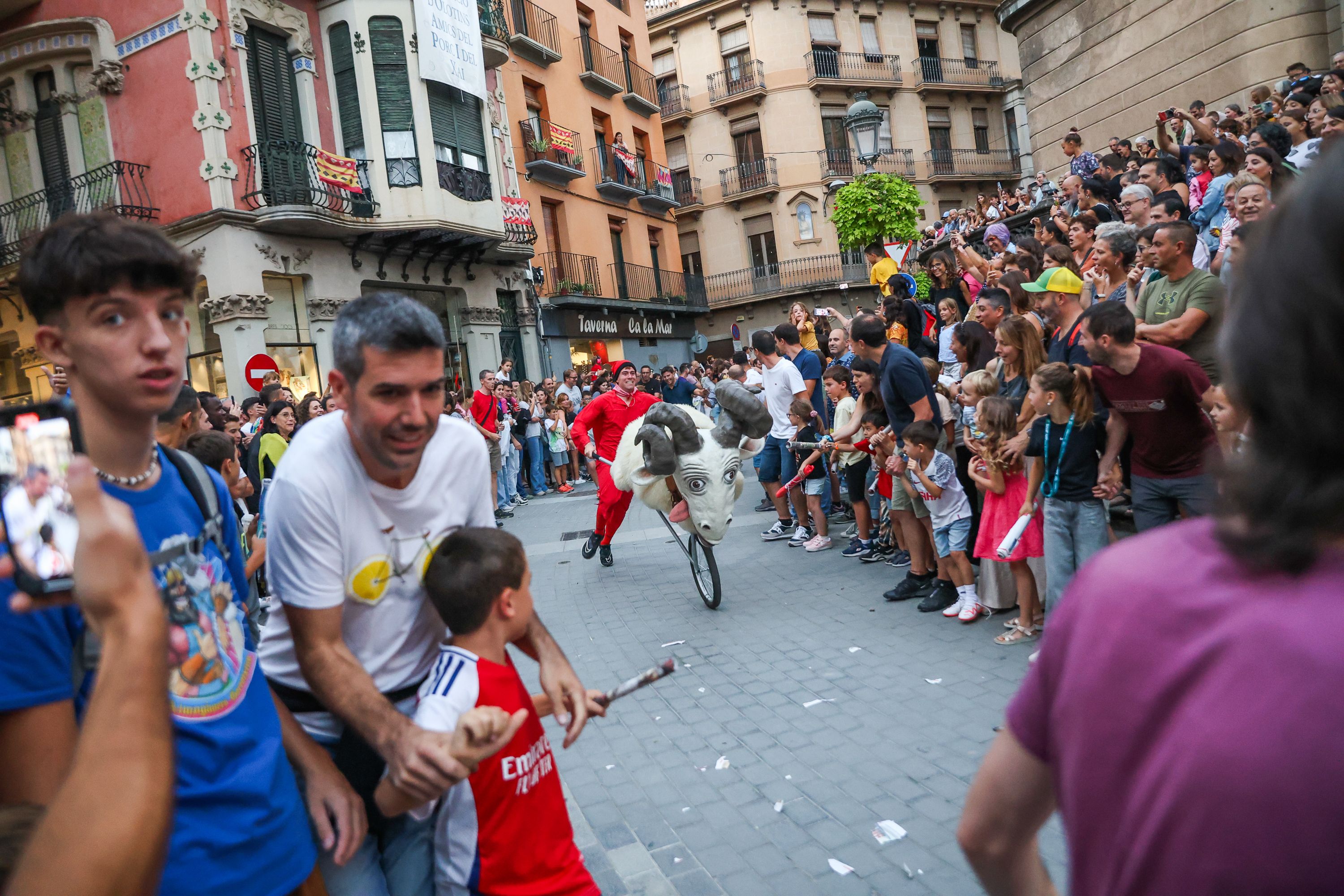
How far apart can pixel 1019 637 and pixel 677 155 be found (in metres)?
35.2

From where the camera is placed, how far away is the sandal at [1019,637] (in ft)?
19.1

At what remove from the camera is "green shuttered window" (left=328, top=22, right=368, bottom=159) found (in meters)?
18.8

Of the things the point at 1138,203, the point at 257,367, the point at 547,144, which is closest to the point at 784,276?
the point at 547,144

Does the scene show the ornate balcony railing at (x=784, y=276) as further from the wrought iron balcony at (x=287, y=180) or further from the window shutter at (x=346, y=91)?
the wrought iron balcony at (x=287, y=180)

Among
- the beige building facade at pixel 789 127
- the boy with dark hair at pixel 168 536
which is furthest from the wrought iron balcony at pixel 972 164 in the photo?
the boy with dark hair at pixel 168 536

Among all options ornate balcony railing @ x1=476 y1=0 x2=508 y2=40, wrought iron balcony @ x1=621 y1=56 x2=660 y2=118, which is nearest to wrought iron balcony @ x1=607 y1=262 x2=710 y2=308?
wrought iron balcony @ x1=621 y1=56 x2=660 y2=118

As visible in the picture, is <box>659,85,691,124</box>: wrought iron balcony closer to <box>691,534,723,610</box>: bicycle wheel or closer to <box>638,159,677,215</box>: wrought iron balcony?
<box>638,159,677,215</box>: wrought iron balcony

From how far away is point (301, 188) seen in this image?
17.2 metres

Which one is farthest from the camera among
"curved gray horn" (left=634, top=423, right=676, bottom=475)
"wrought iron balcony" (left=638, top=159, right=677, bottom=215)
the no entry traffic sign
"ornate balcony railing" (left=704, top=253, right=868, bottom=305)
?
"ornate balcony railing" (left=704, top=253, right=868, bottom=305)

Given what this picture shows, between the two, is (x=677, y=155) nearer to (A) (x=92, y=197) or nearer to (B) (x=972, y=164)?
(B) (x=972, y=164)

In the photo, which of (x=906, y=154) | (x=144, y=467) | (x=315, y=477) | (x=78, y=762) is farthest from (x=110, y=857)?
(x=906, y=154)

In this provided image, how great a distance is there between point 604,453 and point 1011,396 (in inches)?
186

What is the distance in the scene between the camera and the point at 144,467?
177cm

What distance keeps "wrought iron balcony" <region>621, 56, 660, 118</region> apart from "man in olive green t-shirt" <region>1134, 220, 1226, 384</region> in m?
27.1
